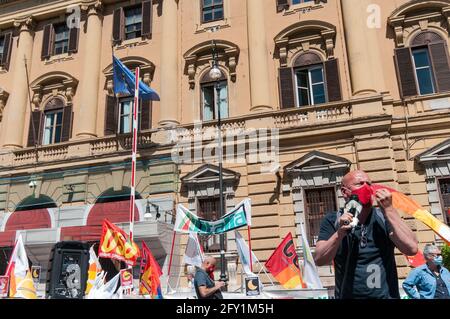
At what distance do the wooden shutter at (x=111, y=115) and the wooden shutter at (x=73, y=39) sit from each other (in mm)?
3635

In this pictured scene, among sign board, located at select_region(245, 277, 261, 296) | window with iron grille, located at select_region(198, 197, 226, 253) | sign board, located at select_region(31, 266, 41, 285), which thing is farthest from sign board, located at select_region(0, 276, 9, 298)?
window with iron grille, located at select_region(198, 197, 226, 253)

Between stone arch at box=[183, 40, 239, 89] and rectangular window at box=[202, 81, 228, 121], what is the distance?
0.57 metres

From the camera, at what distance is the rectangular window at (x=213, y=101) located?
17.3 m

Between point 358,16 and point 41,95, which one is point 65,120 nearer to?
point 41,95

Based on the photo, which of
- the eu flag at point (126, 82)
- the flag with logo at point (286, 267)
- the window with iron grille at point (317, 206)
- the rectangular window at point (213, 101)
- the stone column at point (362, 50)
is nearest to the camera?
the flag with logo at point (286, 267)

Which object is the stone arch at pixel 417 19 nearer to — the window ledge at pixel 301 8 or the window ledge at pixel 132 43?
the window ledge at pixel 301 8

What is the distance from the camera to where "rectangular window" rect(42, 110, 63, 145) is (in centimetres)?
1947

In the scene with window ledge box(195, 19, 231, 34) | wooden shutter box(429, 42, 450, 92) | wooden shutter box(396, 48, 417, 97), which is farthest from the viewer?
window ledge box(195, 19, 231, 34)

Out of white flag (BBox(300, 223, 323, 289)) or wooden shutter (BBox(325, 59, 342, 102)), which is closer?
white flag (BBox(300, 223, 323, 289))

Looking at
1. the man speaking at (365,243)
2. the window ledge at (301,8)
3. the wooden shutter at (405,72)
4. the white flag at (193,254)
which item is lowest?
the man speaking at (365,243)

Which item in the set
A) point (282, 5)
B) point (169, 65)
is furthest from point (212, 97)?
point (282, 5)

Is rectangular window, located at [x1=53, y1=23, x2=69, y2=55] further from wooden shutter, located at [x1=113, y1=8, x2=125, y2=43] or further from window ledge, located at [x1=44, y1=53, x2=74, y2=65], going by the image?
wooden shutter, located at [x1=113, y1=8, x2=125, y2=43]

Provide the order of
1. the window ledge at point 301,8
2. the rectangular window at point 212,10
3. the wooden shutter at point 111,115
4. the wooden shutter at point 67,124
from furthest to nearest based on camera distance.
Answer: the wooden shutter at point 67,124 < the rectangular window at point 212,10 < the wooden shutter at point 111,115 < the window ledge at point 301,8

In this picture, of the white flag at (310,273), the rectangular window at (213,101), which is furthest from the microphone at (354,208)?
the rectangular window at (213,101)
